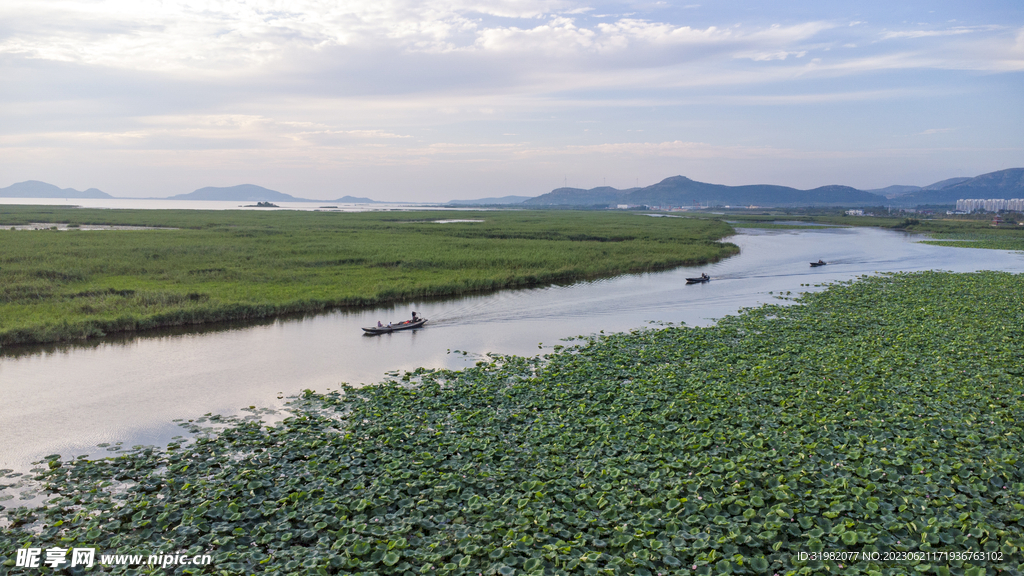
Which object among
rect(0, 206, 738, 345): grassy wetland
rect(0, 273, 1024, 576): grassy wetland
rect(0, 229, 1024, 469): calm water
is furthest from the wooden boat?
rect(0, 273, 1024, 576): grassy wetland

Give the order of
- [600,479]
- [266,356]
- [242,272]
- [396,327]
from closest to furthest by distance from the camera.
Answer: [600,479] < [266,356] < [396,327] < [242,272]

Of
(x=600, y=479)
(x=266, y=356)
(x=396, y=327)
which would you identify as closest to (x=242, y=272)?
(x=396, y=327)

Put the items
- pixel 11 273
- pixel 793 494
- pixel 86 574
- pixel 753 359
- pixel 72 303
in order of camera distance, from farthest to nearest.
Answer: pixel 11 273 < pixel 72 303 < pixel 753 359 < pixel 793 494 < pixel 86 574

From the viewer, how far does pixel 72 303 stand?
20.1m

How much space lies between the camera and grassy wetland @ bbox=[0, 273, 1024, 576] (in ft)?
21.8

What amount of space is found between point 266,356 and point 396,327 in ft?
14.6

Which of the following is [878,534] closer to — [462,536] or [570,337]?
[462,536]

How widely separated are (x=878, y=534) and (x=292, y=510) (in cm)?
754

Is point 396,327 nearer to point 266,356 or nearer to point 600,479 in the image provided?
point 266,356

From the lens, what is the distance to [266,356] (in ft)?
55.5

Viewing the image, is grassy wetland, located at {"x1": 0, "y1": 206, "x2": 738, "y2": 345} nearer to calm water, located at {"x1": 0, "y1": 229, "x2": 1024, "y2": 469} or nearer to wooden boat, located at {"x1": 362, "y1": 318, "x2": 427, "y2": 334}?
calm water, located at {"x1": 0, "y1": 229, "x2": 1024, "y2": 469}

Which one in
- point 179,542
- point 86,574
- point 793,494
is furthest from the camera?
point 793,494

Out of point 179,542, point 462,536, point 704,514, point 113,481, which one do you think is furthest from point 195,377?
point 704,514

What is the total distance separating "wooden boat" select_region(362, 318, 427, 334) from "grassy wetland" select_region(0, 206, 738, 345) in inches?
189
